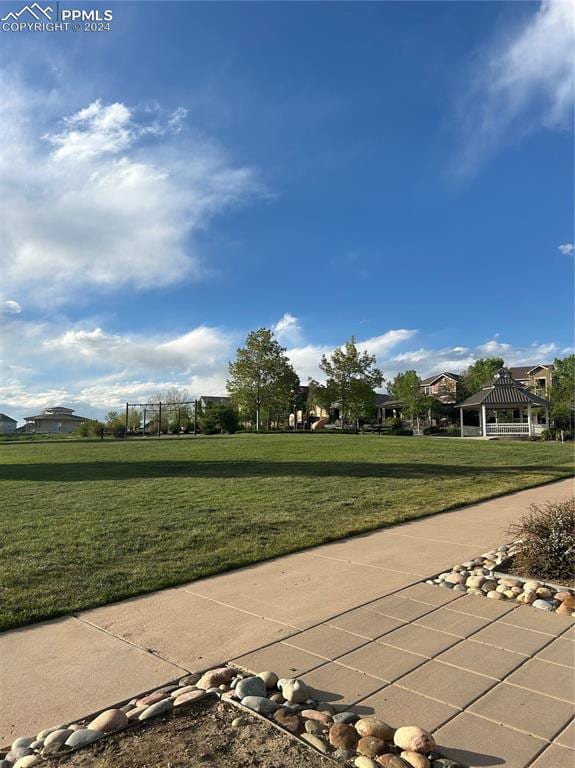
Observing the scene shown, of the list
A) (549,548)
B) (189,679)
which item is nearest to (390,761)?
(189,679)

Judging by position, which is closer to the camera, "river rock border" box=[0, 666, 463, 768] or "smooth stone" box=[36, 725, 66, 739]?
"river rock border" box=[0, 666, 463, 768]

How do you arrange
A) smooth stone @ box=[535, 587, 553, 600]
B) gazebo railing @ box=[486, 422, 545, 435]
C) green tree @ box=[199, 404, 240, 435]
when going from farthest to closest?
green tree @ box=[199, 404, 240, 435]
gazebo railing @ box=[486, 422, 545, 435]
smooth stone @ box=[535, 587, 553, 600]

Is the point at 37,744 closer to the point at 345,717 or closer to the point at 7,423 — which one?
the point at 345,717

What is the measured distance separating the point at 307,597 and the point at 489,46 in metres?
8.71

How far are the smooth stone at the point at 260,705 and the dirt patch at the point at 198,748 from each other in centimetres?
5

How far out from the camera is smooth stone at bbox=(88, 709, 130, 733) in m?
2.27

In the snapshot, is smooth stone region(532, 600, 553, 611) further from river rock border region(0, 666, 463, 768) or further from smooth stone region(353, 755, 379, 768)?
smooth stone region(353, 755, 379, 768)

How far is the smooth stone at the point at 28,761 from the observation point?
2.03 m

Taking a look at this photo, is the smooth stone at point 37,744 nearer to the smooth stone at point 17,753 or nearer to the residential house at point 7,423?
the smooth stone at point 17,753

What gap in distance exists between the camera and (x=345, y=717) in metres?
2.35

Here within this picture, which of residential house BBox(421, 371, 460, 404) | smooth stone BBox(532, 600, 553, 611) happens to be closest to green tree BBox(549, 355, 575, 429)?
residential house BBox(421, 371, 460, 404)

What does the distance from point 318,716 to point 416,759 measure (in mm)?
488

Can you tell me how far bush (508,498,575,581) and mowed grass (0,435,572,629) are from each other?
2.09 m

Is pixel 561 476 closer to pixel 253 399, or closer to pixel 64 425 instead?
pixel 253 399
